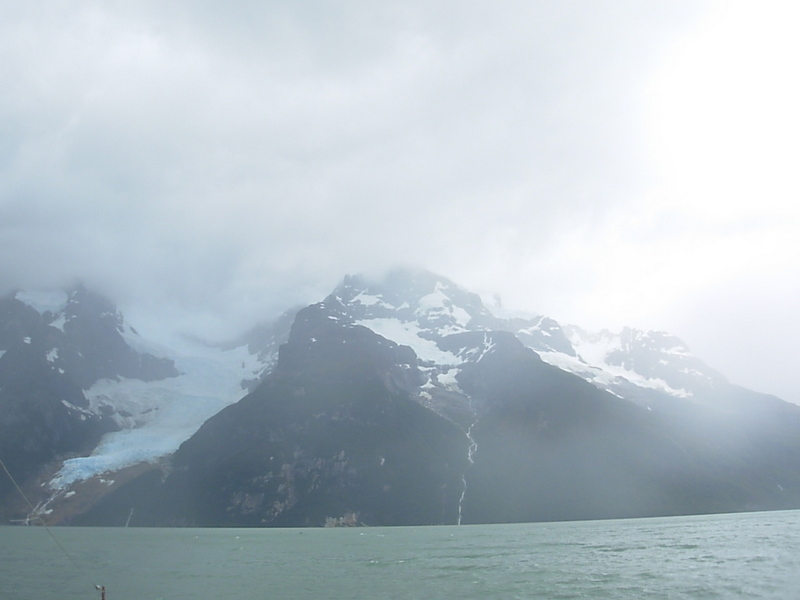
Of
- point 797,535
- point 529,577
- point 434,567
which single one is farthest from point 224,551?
point 797,535

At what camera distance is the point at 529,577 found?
9425cm

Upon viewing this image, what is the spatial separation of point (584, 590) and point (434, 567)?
113ft

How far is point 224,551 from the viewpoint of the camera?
161375 millimetres

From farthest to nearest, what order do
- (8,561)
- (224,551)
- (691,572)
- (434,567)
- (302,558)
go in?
(224,551) → (302,558) → (8,561) → (434,567) → (691,572)

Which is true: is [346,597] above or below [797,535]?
below

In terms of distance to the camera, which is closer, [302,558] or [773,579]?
[773,579]

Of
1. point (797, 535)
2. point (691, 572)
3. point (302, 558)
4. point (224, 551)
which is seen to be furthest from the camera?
point (224, 551)

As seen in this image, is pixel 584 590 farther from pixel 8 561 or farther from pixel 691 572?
pixel 8 561

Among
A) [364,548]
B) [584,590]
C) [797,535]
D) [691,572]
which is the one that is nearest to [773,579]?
[691,572]

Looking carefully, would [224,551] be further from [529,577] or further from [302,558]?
[529,577]

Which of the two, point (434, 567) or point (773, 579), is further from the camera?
point (434, 567)

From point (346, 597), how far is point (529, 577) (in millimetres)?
28916

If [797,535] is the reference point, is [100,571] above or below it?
below

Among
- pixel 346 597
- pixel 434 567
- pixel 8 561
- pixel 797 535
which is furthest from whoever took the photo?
pixel 797 535
